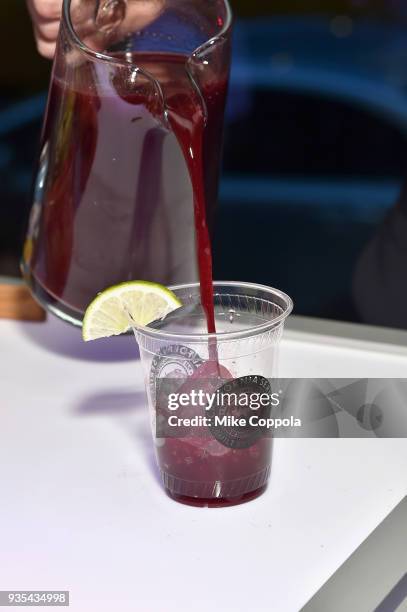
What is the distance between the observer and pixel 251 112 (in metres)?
4.59

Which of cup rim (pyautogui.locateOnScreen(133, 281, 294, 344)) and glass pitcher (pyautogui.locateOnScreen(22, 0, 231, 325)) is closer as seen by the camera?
cup rim (pyautogui.locateOnScreen(133, 281, 294, 344))

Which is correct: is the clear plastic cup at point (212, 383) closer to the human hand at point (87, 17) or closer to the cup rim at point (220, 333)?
the cup rim at point (220, 333)

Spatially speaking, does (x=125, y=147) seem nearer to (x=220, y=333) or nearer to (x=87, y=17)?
(x=87, y=17)

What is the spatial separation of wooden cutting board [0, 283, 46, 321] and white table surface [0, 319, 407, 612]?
0.14 metres

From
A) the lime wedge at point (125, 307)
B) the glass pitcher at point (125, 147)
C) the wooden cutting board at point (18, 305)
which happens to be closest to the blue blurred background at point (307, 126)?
the wooden cutting board at point (18, 305)

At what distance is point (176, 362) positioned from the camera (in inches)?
31.9

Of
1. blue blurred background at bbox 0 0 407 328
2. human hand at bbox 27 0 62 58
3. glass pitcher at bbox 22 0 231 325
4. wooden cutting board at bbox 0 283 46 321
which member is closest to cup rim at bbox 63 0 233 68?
glass pitcher at bbox 22 0 231 325

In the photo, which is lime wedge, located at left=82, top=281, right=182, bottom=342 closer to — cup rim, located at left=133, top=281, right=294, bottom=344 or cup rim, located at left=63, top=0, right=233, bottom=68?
cup rim, located at left=133, top=281, right=294, bottom=344

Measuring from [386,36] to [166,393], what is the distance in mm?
4086

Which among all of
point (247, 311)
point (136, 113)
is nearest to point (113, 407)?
point (247, 311)

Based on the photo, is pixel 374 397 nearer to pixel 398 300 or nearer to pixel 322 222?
pixel 398 300

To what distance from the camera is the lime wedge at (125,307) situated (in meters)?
0.86

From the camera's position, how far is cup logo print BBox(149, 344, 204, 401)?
799 millimetres

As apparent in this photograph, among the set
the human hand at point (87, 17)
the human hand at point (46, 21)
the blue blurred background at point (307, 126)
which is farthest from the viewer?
the blue blurred background at point (307, 126)
